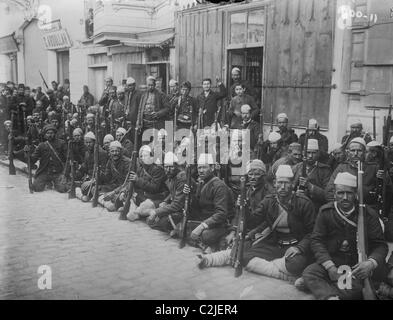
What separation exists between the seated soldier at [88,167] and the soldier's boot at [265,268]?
170 inches

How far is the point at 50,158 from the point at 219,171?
4.08 meters

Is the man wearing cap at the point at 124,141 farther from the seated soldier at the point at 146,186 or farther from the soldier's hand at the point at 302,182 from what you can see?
the soldier's hand at the point at 302,182

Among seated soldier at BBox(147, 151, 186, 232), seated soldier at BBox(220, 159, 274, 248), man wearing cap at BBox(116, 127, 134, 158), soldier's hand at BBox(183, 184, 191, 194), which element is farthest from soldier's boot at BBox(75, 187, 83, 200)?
seated soldier at BBox(220, 159, 274, 248)

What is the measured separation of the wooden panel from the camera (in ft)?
26.7

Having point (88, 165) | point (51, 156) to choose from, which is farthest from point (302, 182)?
point (51, 156)

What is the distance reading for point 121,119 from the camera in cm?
1034

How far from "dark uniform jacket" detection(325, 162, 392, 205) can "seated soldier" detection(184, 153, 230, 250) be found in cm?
143

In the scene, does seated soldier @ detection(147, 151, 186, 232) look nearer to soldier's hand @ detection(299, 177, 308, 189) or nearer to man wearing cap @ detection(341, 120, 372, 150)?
soldier's hand @ detection(299, 177, 308, 189)

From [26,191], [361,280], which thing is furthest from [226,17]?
[361,280]

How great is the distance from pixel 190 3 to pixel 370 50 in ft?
18.5

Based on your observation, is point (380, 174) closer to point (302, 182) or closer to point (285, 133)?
point (302, 182)

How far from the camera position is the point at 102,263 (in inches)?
210

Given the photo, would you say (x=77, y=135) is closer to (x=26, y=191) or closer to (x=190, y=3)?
(x=26, y=191)

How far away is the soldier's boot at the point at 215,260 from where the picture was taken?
5129 mm
